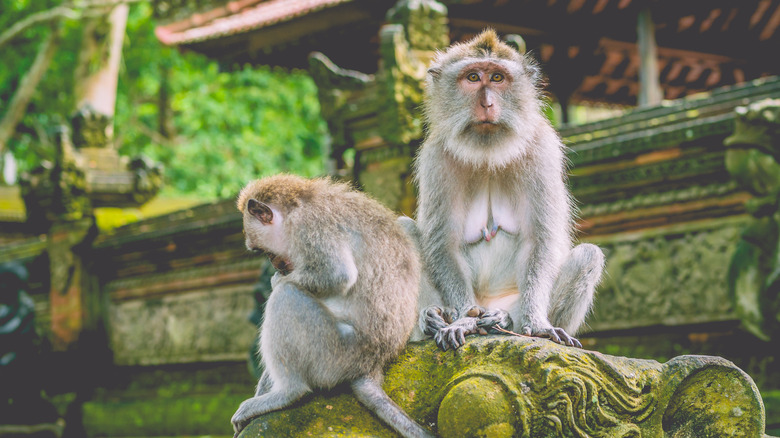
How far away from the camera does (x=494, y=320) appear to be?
11.9ft

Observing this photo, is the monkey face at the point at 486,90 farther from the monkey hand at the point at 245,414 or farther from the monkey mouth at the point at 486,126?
the monkey hand at the point at 245,414

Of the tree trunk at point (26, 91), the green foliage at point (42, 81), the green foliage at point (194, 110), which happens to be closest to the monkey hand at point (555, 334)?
the tree trunk at point (26, 91)

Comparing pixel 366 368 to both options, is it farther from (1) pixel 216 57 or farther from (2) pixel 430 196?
(1) pixel 216 57

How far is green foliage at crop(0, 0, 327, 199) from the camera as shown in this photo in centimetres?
1705

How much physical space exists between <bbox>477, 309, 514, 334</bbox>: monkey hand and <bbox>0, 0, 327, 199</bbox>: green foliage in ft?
41.6

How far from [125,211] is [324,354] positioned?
25.3 feet

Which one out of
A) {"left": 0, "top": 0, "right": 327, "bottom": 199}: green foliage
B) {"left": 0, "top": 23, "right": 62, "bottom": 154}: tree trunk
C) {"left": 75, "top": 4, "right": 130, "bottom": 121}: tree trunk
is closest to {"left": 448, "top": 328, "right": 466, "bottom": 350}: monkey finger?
{"left": 0, "top": 23, "right": 62, "bottom": 154}: tree trunk

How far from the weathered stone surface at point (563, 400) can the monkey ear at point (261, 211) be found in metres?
0.84

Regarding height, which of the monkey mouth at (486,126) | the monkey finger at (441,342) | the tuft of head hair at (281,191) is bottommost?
the monkey finger at (441,342)

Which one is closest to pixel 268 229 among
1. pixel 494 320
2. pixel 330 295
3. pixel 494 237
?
pixel 330 295

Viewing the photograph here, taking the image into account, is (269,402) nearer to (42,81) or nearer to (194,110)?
(194,110)

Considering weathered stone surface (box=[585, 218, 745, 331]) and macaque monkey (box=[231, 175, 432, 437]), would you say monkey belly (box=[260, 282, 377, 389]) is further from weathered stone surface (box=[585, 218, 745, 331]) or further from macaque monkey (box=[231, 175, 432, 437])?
weathered stone surface (box=[585, 218, 745, 331])

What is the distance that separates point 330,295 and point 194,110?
14.9 meters

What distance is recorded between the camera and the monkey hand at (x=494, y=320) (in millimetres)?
3538
